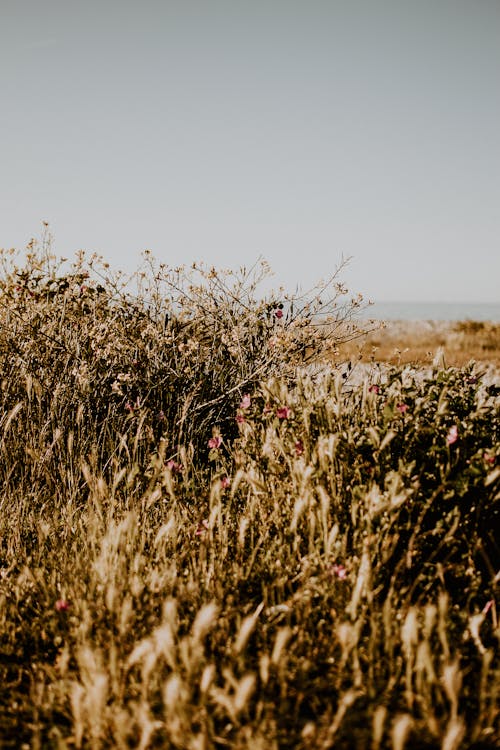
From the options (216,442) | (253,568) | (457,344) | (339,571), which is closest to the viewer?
(339,571)

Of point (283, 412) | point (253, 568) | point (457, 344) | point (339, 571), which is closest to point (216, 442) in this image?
point (283, 412)

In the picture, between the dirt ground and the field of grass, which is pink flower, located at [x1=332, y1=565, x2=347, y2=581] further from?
the dirt ground

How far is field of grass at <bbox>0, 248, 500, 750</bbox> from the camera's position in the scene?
1479mm

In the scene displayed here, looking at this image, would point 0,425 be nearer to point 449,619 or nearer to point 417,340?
point 449,619

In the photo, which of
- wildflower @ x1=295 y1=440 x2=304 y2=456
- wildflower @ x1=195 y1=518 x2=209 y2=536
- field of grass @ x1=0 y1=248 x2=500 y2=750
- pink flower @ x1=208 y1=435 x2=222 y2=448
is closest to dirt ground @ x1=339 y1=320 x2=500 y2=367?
field of grass @ x1=0 y1=248 x2=500 y2=750

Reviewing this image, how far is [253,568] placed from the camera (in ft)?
7.15

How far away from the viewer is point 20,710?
1669 millimetres

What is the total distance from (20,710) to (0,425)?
1745 mm

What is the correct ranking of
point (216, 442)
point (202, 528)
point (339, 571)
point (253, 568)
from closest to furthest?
1. point (339, 571)
2. point (253, 568)
3. point (202, 528)
4. point (216, 442)

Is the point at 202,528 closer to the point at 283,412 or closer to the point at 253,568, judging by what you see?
the point at 253,568

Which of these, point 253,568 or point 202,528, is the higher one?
point 202,528

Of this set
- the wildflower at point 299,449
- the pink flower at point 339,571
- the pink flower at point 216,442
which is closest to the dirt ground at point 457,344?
the pink flower at point 216,442

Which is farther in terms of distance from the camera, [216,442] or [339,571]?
[216,442]

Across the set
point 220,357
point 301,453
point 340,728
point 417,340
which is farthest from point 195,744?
point 417,340
